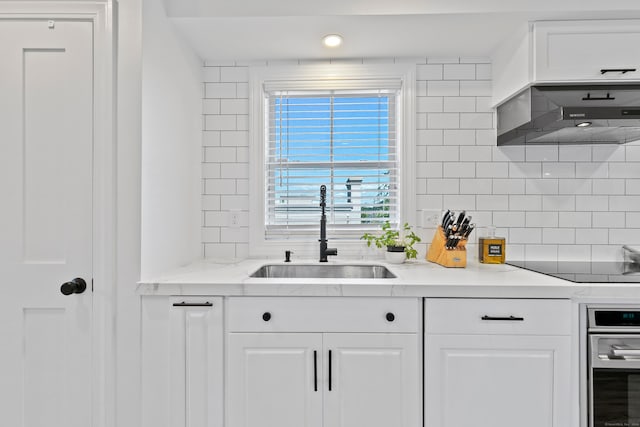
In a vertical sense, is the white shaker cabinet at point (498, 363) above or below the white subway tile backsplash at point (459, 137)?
below

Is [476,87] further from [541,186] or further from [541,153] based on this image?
[541,186]

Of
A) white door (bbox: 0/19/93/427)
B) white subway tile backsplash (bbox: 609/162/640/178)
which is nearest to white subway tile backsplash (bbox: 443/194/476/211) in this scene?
white subway tile backsplash (bbox: 609/162/640/178)

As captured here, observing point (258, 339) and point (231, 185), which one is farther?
point (231, 185)

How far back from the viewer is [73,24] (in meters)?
1.50

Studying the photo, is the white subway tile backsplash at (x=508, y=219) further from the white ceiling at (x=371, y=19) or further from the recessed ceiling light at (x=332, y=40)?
the recessed ceiling light at (x=332, y=40)

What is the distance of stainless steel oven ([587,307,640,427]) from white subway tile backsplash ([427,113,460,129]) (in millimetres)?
1199

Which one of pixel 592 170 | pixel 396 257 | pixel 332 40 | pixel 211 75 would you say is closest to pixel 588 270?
pixel 592 170

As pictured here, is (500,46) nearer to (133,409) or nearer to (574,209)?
(574,209)

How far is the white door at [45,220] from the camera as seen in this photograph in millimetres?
1499

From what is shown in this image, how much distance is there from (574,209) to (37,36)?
9.41 ft

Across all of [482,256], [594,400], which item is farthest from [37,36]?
[594,400]

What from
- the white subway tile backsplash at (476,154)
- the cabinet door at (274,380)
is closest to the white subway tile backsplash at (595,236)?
the white subway tile backsplash at (476,154)

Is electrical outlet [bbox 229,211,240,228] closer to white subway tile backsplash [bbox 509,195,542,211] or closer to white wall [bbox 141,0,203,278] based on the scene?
white wall [bbox 141,0,203,278]

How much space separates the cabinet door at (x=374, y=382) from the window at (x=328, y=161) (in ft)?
2.80
